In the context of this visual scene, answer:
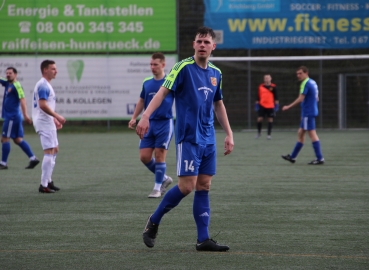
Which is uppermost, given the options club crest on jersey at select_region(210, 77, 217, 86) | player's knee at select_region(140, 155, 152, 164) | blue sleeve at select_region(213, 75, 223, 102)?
club crest on jersey at select_region(210, 77, 217, 86)

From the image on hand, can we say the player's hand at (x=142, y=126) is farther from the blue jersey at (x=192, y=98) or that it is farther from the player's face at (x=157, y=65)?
the player's face at (x=157, y=65)

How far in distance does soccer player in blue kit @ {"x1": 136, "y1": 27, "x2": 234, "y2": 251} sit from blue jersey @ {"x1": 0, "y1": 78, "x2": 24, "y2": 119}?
9.29 meters

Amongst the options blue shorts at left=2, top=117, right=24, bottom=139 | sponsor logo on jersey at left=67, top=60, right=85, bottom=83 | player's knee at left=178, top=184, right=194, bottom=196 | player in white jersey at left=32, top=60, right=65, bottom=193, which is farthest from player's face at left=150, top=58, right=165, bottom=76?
sponsor logo on jersey at left=67, top=60, right=85, bottom=83

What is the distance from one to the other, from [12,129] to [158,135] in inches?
235

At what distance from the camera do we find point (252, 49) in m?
28.0

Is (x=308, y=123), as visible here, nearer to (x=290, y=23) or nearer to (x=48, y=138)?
(x=48, y=138)

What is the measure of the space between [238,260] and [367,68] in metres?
23.3

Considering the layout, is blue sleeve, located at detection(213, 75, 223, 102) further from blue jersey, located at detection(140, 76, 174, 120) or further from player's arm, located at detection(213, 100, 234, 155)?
blue jersey, located at detection(140, 76, 174, 120)

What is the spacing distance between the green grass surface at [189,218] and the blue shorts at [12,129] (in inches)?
27.3

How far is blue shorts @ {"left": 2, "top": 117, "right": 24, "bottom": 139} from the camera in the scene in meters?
15.1

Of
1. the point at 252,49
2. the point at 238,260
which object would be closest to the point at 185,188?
the point at 238,260

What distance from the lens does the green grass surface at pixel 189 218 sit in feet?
19.7

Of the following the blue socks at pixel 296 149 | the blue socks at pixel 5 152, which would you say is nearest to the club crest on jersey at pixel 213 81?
the blue socks at pixel 296 149

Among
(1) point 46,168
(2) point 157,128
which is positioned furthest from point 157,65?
(1) point 46,168
